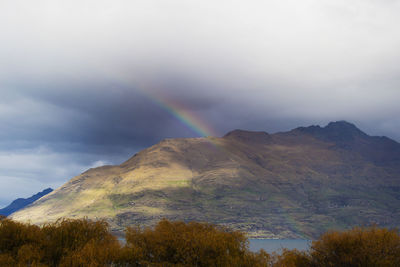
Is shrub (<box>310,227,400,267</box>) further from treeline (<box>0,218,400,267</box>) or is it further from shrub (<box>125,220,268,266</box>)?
shrub (<box>125,220,268,266</box>)

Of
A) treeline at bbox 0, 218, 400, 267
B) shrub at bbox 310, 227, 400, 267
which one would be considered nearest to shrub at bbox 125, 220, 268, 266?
treeline at bbox 0, 218, 400, 267

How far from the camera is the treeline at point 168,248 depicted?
51.7m

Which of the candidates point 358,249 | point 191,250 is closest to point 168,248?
point 191,250

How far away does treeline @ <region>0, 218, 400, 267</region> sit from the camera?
169ft

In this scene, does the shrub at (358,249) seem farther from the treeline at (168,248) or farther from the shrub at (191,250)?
the shrub at (191,250)

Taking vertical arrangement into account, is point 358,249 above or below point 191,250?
below

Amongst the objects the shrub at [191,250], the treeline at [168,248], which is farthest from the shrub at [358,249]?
the shrub at [191,250]

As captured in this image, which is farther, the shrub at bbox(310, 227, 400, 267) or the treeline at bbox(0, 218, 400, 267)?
the shrub at bbox(310, 227, 400, 267)

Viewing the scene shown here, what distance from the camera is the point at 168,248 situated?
5834 cm

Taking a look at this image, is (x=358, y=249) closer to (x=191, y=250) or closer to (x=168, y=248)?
(x=191, y=250)

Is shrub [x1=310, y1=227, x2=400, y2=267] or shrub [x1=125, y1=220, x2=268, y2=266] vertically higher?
shrub [x1=125, y1=220, x2=268, y2=266]

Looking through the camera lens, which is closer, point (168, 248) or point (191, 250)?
point (191, 250)

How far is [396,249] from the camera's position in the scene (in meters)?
60.9

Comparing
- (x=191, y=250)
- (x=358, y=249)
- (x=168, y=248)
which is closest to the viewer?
Result: (x=191, y=250)
